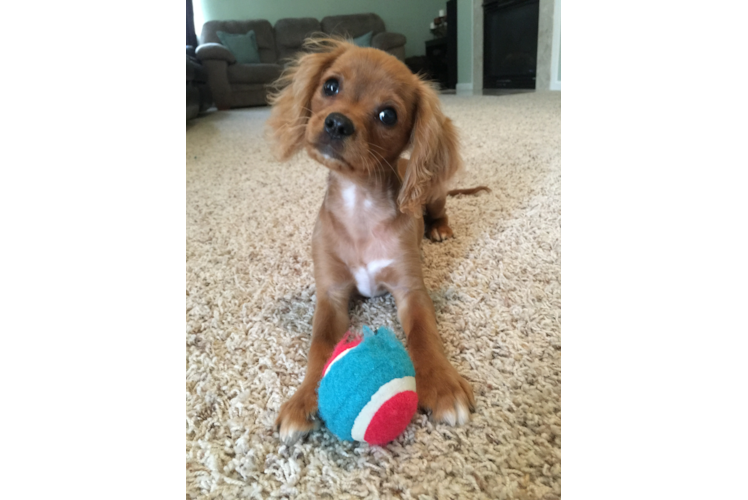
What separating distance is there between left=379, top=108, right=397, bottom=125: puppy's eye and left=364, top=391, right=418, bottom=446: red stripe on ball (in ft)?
2.65

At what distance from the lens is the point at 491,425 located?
90 centimetres

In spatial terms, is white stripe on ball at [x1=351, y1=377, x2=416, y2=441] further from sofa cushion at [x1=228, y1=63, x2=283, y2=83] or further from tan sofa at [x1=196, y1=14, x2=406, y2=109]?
sofa cushion at [x1=228, y1=63, x2=283, y2=83]

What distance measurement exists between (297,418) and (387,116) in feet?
2.84

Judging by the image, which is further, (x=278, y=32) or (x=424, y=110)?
(x=278, y=32)

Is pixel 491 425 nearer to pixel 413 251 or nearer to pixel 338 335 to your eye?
pixel 338 335

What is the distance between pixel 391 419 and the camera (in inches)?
31.3

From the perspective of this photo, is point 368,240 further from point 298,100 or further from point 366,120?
point 298,100

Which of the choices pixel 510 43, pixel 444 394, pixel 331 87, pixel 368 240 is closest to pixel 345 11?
pixel 510 43

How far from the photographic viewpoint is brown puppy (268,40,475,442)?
4.11 ft

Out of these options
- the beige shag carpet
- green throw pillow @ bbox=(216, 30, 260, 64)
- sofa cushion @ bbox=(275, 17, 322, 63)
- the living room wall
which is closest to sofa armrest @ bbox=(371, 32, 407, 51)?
the living room wall

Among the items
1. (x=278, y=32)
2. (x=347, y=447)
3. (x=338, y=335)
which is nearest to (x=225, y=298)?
(x=338, y=335)
